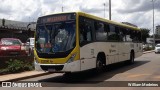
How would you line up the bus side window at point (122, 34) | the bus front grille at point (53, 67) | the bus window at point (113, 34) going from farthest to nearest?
the bus side window at point (122, 34), the bus window at point (113, 34), the bus front grille at point (53, 67)

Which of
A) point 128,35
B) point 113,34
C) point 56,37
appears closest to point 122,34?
point 128,35

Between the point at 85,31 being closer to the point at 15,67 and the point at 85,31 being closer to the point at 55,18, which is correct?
the point at 55,18

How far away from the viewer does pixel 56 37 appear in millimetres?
14336

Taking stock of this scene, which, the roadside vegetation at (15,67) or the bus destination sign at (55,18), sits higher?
the bus destination sign at (55,18)

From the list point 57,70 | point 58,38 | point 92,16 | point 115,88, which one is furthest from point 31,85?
→ point 92,16

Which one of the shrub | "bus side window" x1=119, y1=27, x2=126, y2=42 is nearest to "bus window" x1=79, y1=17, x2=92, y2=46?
the shrub

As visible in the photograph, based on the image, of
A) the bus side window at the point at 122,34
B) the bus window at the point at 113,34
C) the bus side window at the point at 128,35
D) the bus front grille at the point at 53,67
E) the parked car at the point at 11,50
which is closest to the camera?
the bus front grille at the point at 53,67

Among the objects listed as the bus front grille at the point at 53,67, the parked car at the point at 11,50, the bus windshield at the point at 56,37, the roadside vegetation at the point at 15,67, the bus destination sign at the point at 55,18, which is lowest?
the roadside vegetation at the point at 15,67

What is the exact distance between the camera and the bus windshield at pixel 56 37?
14.1m

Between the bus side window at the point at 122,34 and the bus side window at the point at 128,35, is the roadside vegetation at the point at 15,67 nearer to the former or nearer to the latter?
the bus side window at the point at 122,34

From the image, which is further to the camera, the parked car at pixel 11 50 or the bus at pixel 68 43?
the parked car at pixel 11 50

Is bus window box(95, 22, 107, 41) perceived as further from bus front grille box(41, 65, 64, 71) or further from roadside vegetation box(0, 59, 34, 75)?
roadside vegetation box(0, 59, 34, 75)

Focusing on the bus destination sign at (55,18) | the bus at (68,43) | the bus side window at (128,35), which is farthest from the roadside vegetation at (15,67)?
the bus side window at (128,35)

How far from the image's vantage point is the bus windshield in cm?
1405
